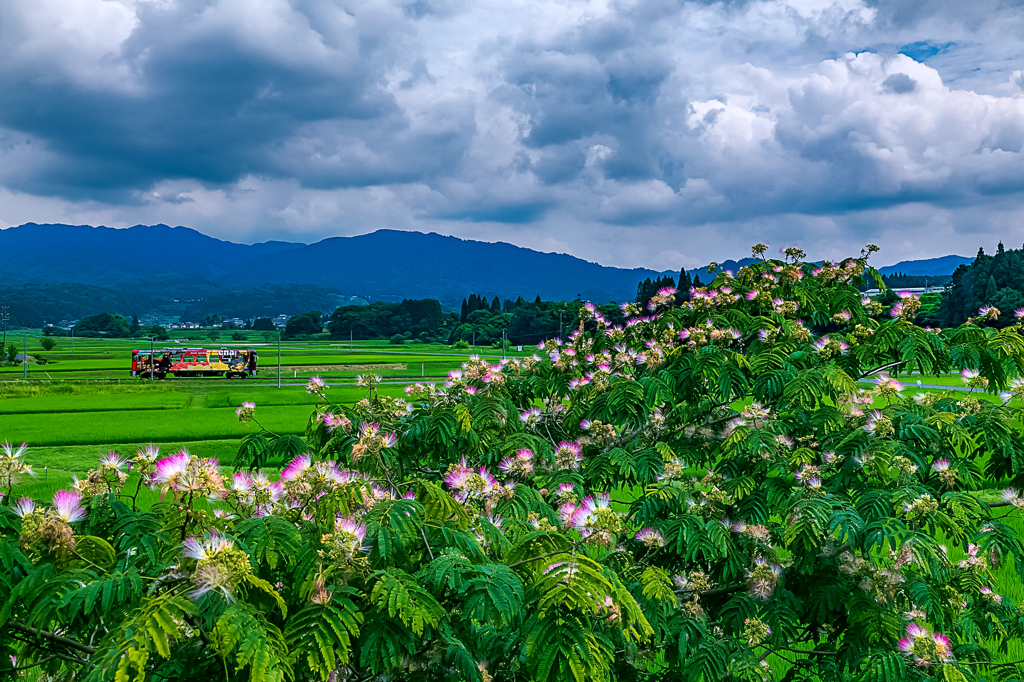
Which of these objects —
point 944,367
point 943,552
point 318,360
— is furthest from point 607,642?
point 318,360

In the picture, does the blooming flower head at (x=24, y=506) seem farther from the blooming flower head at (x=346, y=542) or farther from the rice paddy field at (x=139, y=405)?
the rice paddy field at (x=139, y=405)

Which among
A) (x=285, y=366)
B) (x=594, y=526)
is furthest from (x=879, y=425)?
(x=285, y=366)

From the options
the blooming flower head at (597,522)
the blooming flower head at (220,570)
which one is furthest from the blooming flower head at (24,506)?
the blooming flower head at (597,522)

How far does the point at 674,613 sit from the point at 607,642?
140 centimetres

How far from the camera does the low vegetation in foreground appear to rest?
197 centimetres

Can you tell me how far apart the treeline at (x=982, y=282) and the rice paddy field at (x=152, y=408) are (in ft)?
115

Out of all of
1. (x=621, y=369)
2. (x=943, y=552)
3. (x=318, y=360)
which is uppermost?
(x=621, y=369)

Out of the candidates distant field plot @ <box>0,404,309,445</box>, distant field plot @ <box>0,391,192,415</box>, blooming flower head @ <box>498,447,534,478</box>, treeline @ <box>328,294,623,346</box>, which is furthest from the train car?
blooming flower head @ <box>498,447,534,478</box>

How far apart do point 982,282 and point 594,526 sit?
279 feet

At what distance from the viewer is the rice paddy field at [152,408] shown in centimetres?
1595

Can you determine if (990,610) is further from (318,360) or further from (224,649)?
(318,360)

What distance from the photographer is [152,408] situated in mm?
34719

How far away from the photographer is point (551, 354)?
6.62 meters

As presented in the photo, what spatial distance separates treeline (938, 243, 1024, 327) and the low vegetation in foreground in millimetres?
72853
